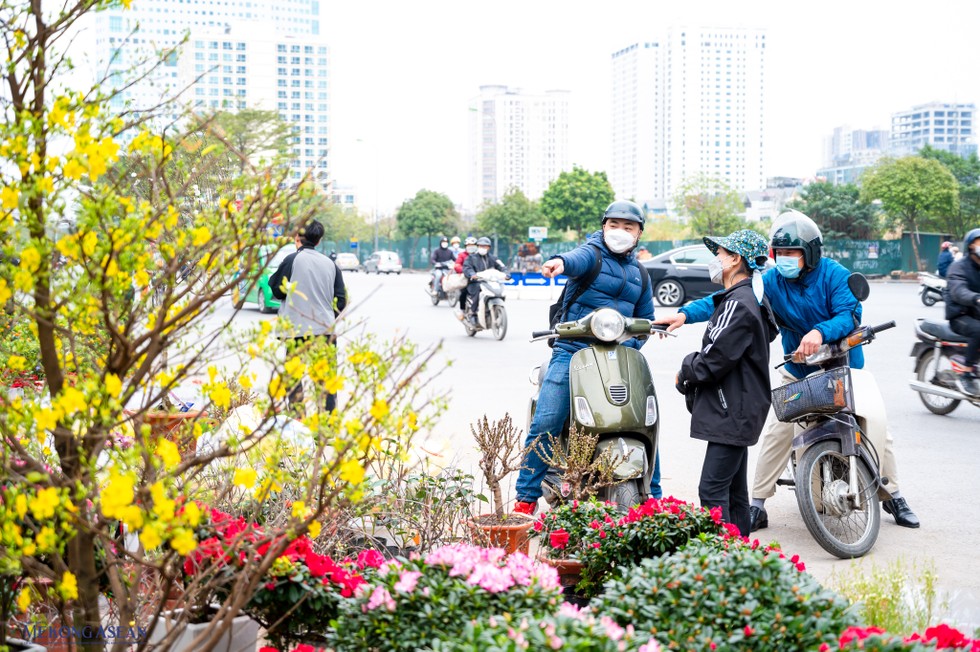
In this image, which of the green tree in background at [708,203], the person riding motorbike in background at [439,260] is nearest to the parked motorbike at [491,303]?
the person riding motorbike in background at [439,260]

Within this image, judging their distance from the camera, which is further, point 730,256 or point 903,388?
point 903,388

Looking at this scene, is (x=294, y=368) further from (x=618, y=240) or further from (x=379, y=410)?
(x=618, y=240)

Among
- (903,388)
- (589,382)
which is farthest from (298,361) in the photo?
(903,388)

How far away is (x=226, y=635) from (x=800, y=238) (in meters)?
3.62

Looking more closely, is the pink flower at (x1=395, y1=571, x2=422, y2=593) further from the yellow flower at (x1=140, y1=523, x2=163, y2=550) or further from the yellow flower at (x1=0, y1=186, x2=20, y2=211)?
the yellow flower at (x1=0, y1=186, x2=20, y2=211)

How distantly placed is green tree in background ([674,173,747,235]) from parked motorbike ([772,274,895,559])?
199 feet

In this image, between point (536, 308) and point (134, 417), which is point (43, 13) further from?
point (536, 308)

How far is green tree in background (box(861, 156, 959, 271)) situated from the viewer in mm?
50188

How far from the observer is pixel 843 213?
5216 cm

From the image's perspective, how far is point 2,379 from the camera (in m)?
3.99

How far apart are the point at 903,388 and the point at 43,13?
33.8 ft

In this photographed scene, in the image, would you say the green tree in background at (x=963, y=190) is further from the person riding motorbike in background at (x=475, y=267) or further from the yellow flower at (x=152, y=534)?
the yellow flower at (x=152, y=534)

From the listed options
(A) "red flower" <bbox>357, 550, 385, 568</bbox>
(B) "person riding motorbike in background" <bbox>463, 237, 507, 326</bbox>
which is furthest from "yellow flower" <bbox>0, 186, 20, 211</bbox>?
(B) "person riding motorbike in background" <bbox>463, 237, 507, 326</bbox>

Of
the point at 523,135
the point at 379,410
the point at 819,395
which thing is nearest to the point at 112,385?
the point at 379,410
